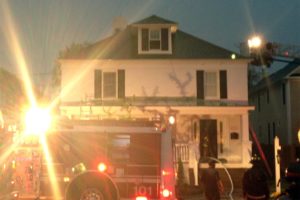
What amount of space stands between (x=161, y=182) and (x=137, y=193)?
578 millimetres

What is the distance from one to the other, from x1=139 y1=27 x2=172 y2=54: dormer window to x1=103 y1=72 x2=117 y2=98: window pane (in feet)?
6.57

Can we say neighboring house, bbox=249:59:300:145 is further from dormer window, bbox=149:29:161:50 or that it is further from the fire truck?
the fire truck

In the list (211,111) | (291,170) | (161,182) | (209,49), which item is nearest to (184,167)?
(211,111)

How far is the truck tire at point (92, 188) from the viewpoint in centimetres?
1253

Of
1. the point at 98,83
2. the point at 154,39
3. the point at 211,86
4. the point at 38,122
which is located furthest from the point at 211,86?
the point at 38,122

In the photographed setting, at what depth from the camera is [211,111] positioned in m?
28.6

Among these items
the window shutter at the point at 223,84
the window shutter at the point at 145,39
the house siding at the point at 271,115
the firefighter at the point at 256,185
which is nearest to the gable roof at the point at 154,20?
the window shutter at the point at 145,39

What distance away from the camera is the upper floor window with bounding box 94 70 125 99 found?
29.3 metres

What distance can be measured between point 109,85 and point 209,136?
568 centimetres

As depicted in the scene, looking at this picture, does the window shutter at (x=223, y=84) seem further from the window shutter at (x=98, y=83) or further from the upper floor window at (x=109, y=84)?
the window shutter at (x=98, y=83)

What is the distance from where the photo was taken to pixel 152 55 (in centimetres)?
2966

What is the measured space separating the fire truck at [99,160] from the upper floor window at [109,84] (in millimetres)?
16323

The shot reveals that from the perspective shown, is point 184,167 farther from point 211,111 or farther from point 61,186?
point 61,186

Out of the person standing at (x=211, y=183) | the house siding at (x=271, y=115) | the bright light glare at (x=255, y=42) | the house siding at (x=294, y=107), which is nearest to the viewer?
the person standing at (x=211, y=183)
